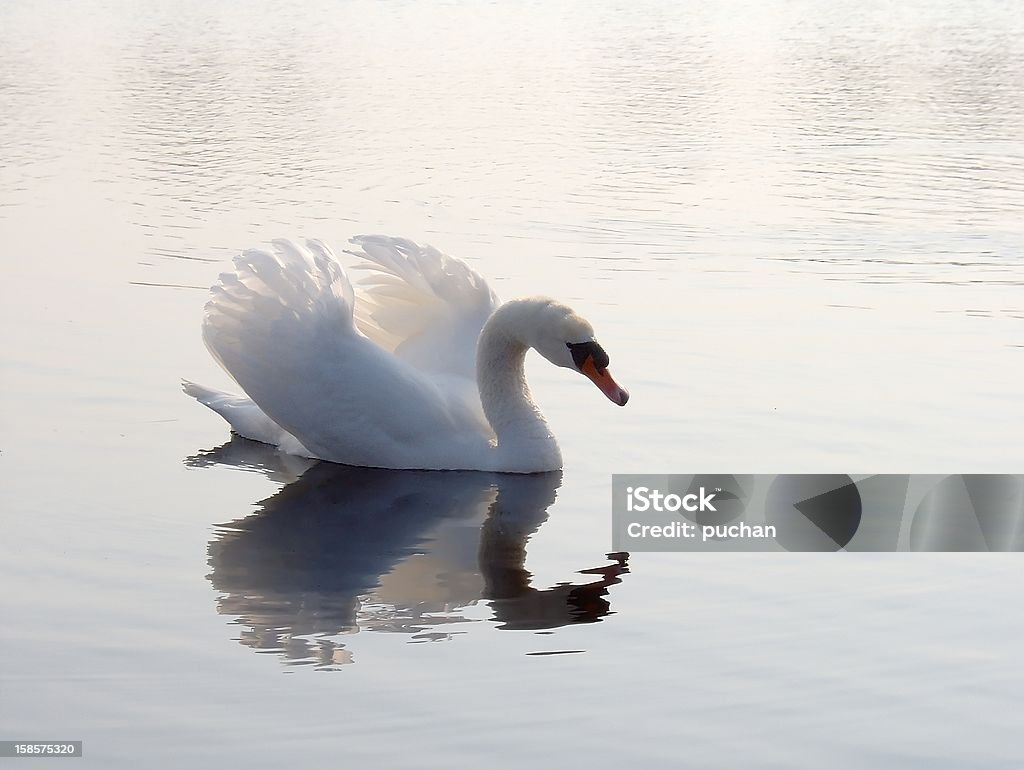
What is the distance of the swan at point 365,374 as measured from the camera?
9305 millimetres

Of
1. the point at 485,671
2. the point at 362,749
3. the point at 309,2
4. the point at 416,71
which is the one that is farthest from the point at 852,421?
the point at 309,2

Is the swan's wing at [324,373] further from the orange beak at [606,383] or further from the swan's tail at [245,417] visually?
the orange beak at [606,383]

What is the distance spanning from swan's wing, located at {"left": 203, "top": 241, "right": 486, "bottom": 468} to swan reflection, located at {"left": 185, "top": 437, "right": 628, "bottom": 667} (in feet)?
0.56

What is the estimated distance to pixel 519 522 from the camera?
8594mm

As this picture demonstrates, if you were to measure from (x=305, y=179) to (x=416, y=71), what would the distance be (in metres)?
13.1

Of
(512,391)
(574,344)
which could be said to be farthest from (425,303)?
(574,344)

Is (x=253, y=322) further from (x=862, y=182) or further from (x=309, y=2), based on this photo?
(x=309, y=2)

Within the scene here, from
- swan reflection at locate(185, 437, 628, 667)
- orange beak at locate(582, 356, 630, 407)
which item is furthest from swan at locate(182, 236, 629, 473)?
swan reflection at locate(185, 437, 628, 667)

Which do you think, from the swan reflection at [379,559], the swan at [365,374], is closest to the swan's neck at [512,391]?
the swan at [365,374]

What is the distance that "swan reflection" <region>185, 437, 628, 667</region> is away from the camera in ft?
23.2

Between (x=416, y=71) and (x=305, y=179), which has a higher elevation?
(x=416, y=71)

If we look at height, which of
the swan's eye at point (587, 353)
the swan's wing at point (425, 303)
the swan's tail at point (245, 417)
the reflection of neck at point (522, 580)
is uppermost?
the swan's wing at point (425, 303)

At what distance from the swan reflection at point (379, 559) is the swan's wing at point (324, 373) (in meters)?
0.17

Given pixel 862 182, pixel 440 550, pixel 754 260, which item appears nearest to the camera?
pixel 440 550
